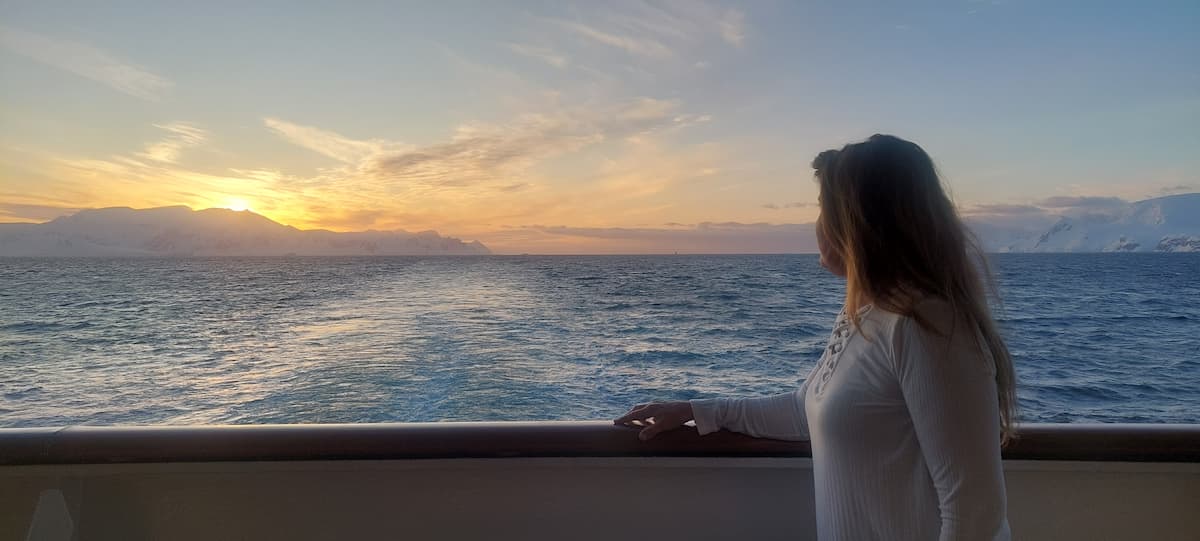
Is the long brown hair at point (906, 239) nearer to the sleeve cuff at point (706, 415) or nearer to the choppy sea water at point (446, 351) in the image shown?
the choppy sea water at point (446, 351)

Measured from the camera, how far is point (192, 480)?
1036 mm

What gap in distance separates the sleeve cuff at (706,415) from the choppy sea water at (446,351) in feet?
1.30

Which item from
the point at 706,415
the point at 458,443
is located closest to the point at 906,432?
the point at 706,415

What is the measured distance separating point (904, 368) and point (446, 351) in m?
4.00

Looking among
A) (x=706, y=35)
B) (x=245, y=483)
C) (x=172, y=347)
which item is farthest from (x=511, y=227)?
(x=245, y=483)

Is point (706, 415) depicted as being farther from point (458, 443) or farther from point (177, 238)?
point (177, 238)

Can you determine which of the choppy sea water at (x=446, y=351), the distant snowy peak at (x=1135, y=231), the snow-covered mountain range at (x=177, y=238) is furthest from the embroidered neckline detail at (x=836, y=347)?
the distant snowy peak at (x=1135, y=231)

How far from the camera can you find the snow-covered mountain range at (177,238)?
22.2ft

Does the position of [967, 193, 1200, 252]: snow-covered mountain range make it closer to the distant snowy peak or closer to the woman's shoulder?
the distant snowy peak

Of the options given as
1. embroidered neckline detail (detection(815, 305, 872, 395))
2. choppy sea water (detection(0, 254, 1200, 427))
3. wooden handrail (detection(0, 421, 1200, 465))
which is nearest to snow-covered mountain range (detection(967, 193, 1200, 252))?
choppy sea water (detection(0, 254, 1200, 427))

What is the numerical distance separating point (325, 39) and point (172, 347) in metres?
3.09

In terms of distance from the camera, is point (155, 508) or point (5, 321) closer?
point (155, 508)

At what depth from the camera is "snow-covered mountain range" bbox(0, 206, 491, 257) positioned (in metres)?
6.77

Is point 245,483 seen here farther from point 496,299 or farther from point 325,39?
point 496,299
